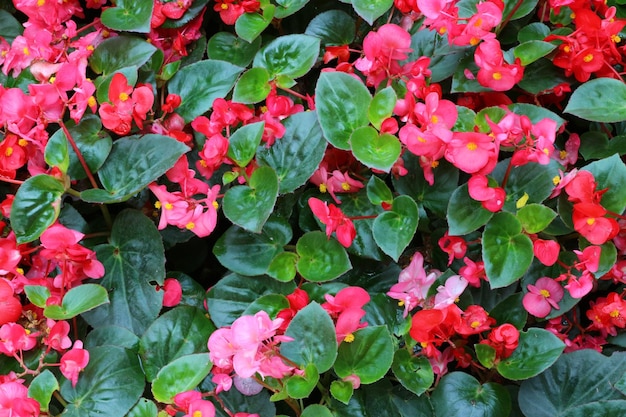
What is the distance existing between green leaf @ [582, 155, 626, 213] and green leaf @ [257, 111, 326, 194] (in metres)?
0.46

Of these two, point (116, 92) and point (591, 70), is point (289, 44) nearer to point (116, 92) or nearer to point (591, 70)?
point (116, 92)

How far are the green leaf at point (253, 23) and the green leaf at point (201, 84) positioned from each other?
0.07 m

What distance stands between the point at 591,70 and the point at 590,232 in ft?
1.11

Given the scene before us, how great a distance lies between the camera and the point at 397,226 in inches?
41.4

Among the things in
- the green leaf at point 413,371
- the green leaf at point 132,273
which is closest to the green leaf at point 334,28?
the green leaf at point 132,273

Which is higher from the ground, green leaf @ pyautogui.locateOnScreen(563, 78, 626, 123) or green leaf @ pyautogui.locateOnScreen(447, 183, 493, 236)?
green leaf @ pyautogui.locateOnScreen(563, 78, 626, 123)

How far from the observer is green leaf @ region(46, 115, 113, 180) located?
3.67ft

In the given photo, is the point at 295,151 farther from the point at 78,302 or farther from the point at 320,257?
the point at 78,302

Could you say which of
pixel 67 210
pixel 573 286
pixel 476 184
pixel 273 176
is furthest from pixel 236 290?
pixel 573 286

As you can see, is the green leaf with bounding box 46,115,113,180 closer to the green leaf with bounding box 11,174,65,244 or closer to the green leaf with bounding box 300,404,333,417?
the green leaf with bounding box 11,174,65,244

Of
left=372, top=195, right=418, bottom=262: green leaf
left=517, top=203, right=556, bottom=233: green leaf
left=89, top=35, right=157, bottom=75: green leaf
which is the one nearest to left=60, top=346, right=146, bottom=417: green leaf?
left=372, top=195, right=418, bottom=262: green leaf

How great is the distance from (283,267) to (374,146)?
0.86 feet

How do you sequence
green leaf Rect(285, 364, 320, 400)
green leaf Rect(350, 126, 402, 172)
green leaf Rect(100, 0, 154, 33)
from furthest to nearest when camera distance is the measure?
→ 1. green leaf Rect(100, 0, 154, 33)
2. green leaf Rect(350, 126, 402, 172)
3. green leaf Rect(285, 364, 320, 400)

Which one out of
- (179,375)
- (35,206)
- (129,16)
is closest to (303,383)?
(179,375)
